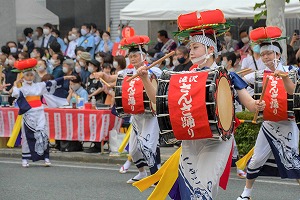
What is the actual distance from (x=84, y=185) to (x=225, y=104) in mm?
5221

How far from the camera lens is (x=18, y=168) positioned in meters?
14.4

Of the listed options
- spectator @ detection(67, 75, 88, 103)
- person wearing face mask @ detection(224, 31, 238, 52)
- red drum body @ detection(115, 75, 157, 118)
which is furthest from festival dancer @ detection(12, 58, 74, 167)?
person wearing face mask @ detection(224, 31, 238, 52)

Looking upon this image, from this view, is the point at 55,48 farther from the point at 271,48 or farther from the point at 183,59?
the point at 271,48

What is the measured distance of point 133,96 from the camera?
38.3 feet

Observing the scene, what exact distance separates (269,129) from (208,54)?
9.01 ft

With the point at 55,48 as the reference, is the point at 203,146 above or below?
below

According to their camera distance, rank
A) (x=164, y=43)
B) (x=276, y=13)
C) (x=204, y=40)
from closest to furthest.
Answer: (x=204, y=40) < (x=276, y=13) < (x=164, y=43)

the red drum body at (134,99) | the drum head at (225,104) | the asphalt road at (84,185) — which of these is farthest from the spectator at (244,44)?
the drum head at (225,104)

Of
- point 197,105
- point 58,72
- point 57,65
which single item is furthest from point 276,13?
point 197,105

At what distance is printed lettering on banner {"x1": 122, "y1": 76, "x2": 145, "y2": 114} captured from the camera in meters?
11.6

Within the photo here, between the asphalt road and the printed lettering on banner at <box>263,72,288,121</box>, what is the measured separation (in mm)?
1369

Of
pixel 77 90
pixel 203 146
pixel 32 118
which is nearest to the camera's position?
pixel 203 146

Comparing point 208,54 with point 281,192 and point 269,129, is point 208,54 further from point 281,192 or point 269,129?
point 281,192

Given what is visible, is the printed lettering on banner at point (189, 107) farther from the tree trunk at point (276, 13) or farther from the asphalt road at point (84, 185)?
the tree trunk at point (276, 13)
